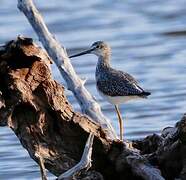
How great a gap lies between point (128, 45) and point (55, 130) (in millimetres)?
7308

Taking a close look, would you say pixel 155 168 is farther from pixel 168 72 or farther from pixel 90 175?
pixel 168 72

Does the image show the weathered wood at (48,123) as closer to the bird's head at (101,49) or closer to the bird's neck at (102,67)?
the bird's neck at (102,67)

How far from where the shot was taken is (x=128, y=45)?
14477 mm

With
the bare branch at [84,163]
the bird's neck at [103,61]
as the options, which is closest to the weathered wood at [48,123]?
the bare branch at [84,163]

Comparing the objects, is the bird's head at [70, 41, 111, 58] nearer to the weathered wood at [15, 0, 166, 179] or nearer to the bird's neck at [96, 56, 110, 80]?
the bird's neck at [96, 56, 110, 80]

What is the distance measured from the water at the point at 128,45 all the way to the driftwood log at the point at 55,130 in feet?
8.13

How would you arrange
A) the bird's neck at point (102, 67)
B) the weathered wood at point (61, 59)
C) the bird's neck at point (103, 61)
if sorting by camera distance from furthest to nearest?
the bird's neck at point (103, 61), the bird's neck at point (102, 67), the weathered wood at point (61, 59)

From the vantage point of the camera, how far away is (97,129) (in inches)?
286

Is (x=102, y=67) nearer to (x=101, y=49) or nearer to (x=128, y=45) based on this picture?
(x=101, y=49)

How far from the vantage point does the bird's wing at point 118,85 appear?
30.3 ft

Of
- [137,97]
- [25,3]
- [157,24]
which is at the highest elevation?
[25,3]

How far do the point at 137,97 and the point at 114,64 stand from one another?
4.18 m

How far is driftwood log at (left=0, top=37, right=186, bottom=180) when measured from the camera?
23.0 ft

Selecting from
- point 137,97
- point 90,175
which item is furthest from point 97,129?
point 137,97
